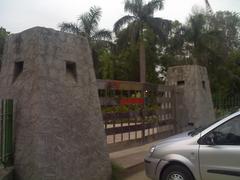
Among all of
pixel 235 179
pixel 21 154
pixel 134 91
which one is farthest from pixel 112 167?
pixel 134 91

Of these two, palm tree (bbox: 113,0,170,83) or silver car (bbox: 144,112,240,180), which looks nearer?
silver car (bbox: 144,112,240,180)

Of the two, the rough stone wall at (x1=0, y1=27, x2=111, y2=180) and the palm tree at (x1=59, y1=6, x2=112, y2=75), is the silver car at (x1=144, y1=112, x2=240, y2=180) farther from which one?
the palm tree at (x1=59, y1=6, x2=112, y2=75)

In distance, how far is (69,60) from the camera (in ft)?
22.0

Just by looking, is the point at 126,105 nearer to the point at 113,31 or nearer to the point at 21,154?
the point at 21,154

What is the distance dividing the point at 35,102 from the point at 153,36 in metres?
31.8

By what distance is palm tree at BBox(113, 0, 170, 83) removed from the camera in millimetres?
35188

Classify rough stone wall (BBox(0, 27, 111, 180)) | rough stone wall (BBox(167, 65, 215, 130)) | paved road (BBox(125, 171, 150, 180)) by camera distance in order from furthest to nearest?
rough stone wall (BBox(167, 65, 215, 130)), paved road (BBox(125, 171, 150, 180)), rough stone wall (BBox(0, 27, 111, 180))

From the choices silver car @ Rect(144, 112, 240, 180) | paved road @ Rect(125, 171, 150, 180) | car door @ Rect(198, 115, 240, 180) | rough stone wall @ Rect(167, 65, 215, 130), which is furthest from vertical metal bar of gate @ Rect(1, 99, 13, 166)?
rough stone wall @ Rect(167, 65, 215, 130)

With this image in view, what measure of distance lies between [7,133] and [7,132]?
0.02 metres

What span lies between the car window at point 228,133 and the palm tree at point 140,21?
2926cm

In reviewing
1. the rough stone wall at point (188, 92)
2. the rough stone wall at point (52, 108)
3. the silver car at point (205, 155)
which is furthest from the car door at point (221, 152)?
the rough stone wall at point (188, 92)

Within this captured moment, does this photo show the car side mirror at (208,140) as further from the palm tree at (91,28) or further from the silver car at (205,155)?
the palm tree at (91,28)

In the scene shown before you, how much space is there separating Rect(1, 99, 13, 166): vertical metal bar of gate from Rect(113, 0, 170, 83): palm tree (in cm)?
2899

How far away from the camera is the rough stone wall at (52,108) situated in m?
6.05
